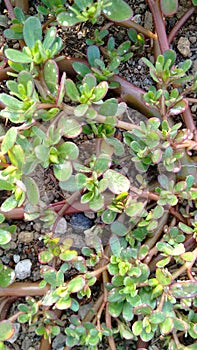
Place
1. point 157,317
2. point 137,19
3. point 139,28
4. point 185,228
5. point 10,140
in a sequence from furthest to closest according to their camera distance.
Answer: point 137,19
point 139,28
point 185,228
point 157,317
point 10,140

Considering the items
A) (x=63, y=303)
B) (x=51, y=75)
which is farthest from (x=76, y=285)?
(x=51, y=75)

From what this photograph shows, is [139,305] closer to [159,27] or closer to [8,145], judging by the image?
[8,145]

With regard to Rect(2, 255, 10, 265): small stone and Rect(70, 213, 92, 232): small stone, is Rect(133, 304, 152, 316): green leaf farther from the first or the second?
Rect(2, 255, 10, 265): small stone

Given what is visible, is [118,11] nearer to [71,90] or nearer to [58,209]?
[71,90]

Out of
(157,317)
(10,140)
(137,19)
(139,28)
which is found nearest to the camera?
(10,140)

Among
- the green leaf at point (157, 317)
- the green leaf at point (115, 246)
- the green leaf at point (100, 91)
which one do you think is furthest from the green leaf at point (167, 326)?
the green leaf at point (100, 91)

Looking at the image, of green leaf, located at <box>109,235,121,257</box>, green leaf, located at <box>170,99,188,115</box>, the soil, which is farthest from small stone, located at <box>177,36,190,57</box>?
green leaf, located at <box>109,235,121,257</box>

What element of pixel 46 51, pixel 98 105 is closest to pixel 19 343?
pixel 98 105
